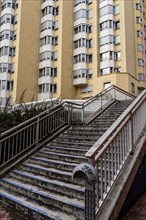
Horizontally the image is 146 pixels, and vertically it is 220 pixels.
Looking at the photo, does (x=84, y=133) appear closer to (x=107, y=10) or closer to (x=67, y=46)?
(x=67, y=46)

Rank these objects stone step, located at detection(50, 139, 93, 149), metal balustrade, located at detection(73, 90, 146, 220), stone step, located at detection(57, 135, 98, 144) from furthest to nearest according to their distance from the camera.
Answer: stone step, located at detection(57, 135, 98, 144) < stone step, located at detection(50, 139, 93, 149) < metal balustrade, located at detection(73, 90, 146, 220)

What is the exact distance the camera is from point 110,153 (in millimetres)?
3385

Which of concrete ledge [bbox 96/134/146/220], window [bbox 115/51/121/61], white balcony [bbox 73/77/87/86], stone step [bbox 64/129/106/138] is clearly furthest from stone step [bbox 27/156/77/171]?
window [bbox 115/51/121/61]

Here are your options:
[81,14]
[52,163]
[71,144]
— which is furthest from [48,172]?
[81,14]

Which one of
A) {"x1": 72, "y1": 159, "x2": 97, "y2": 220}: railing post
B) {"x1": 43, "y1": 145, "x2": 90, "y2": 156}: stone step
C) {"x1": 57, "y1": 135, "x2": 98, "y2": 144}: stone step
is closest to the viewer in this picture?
{"x1": 72, "y1": 159, "x2": 97, "y2": 220}: railing post

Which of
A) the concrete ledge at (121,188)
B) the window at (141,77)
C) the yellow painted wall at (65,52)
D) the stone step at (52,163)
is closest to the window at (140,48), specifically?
the window at (141,77)

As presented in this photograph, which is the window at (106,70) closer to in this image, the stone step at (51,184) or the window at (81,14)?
the window at (81,14)

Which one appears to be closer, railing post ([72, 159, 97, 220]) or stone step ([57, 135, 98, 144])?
railing post ([72, 159, 97, 220])

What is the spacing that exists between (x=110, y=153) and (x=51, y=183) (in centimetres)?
161

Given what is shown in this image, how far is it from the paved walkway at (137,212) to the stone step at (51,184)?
875mm

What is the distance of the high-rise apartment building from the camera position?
27.1 meters

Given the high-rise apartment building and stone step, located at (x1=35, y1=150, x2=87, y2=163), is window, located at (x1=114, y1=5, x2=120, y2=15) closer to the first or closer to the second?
the high-rise apartment building

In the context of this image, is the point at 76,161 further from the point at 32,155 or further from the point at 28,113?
the point at 28,113

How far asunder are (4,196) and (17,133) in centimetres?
187
